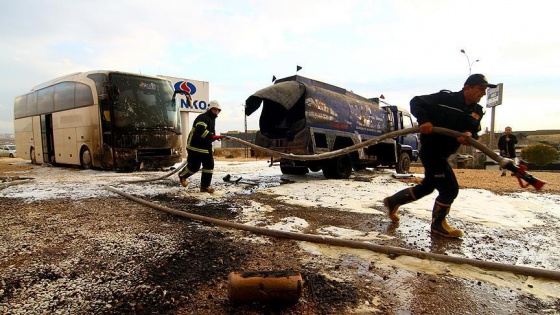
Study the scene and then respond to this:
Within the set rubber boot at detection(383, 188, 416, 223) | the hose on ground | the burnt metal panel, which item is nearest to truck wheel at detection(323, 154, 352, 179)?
the burnt metal panel

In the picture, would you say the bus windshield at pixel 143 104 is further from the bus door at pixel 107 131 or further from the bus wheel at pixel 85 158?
the bus wheel at pixel 85 158

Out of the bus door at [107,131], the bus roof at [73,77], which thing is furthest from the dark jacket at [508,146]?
the bus door at [107,131]

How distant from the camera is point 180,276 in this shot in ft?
8.33

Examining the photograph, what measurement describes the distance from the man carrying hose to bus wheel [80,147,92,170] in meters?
11.0

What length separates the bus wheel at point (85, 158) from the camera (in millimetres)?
11297

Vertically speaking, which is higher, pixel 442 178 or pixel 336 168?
pixel 442 178

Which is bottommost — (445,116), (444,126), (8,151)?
(8,151)

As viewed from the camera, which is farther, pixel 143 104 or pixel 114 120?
pixel 143 104

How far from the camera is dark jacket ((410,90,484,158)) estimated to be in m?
3.49

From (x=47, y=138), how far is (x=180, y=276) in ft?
47.1

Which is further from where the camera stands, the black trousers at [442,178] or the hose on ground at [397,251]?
the black trousers at [442,178]

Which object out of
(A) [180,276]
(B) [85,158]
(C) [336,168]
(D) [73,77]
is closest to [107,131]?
(B) [85,158]

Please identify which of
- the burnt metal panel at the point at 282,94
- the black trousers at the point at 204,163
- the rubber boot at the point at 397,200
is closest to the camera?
the rubber boot at the point at 397,200

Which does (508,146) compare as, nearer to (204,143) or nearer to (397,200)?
(397,200)
